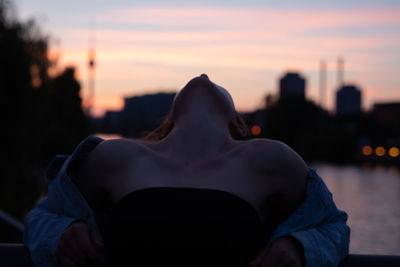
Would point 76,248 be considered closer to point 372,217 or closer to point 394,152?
point 372,217

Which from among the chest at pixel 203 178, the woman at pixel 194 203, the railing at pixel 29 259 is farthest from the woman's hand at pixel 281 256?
the railing at pixel 29 259

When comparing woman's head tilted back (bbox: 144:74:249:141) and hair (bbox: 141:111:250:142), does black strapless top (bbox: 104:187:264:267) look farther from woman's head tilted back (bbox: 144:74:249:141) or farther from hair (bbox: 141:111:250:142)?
hair (bbox: 141:111:250:142)

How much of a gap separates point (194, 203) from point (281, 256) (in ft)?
0.92

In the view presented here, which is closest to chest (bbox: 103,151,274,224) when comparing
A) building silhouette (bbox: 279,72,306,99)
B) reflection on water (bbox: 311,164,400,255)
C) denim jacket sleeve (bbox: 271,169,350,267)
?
denim jacket sleeve (bbox: 271,169,350,267)

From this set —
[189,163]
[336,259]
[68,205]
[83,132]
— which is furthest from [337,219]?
[83,132]

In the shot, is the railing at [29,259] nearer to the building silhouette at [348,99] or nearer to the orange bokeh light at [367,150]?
→ the orange bokeh light at [367,150]

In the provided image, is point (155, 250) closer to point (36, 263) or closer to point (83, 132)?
point (36, 263)

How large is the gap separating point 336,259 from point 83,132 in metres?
40.6

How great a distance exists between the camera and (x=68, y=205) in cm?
170

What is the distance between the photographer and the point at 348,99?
114 meters

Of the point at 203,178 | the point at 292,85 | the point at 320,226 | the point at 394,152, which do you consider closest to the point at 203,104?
the point at 203,178

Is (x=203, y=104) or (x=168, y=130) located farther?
(x=168, y=130)

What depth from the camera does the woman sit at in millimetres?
1535

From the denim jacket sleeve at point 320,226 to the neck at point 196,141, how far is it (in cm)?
31
